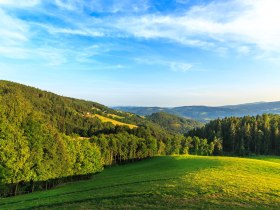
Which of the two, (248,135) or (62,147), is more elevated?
(62,147)

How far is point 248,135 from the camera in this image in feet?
510

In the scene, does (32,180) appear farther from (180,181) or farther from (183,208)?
(183,208)

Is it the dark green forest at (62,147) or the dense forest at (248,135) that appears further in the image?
the dense forest at (248,135)

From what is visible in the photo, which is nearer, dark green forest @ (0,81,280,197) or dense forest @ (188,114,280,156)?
dark green forest @ (0,81,280,197)

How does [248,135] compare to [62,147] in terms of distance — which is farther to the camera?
[248,135]

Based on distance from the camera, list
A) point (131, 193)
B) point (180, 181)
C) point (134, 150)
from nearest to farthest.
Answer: point (131, 193), point (180, 181), point (134, 150)

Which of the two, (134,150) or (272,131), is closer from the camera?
(134,150)

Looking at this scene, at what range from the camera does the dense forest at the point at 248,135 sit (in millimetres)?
150875

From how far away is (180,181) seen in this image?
38344mm

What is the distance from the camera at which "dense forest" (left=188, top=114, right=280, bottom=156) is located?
15088 centimetres

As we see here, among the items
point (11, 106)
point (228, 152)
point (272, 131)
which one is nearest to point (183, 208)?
point (11, 106)

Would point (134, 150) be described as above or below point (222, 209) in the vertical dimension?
below

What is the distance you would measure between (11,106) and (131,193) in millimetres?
43282

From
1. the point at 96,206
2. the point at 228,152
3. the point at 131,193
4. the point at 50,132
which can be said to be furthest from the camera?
the point at 228,152
